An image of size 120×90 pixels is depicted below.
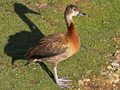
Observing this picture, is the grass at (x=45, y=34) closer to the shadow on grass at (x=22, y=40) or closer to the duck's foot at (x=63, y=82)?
the shadow on grass at (x=22, y=40)

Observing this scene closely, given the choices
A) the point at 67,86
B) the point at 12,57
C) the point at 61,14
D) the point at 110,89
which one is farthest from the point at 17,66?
the point at 61,14

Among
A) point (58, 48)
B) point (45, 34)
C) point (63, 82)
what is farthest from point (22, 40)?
point (63, 82)

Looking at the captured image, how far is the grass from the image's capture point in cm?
711

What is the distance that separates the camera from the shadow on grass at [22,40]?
806 cm

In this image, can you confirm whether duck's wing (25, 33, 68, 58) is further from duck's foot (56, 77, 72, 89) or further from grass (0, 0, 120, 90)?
duck's foot (56, 77, 72, 89)

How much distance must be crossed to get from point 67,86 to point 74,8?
267 centimetres

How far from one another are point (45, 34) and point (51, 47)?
113 inches

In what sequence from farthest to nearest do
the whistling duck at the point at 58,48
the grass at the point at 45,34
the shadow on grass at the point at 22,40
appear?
1. the shadow on grass at the point at 22,40
2. the grass at the point at 45,34
3. the whistling duck at the point at 58,48

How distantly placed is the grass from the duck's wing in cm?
85

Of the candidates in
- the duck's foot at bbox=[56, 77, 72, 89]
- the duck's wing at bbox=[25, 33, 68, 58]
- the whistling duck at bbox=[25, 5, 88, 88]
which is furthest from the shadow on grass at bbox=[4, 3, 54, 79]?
the duck's wing at bbox=[25, 33, 68, 58]

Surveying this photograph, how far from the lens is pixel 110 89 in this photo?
719cm

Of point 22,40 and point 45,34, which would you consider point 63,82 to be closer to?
point 22,40

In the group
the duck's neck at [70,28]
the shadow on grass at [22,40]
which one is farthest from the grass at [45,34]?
the duck's neck at [70,28]

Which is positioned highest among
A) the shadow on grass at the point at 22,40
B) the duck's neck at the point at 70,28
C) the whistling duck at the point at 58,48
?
the duck's neck at the point at 70,28
